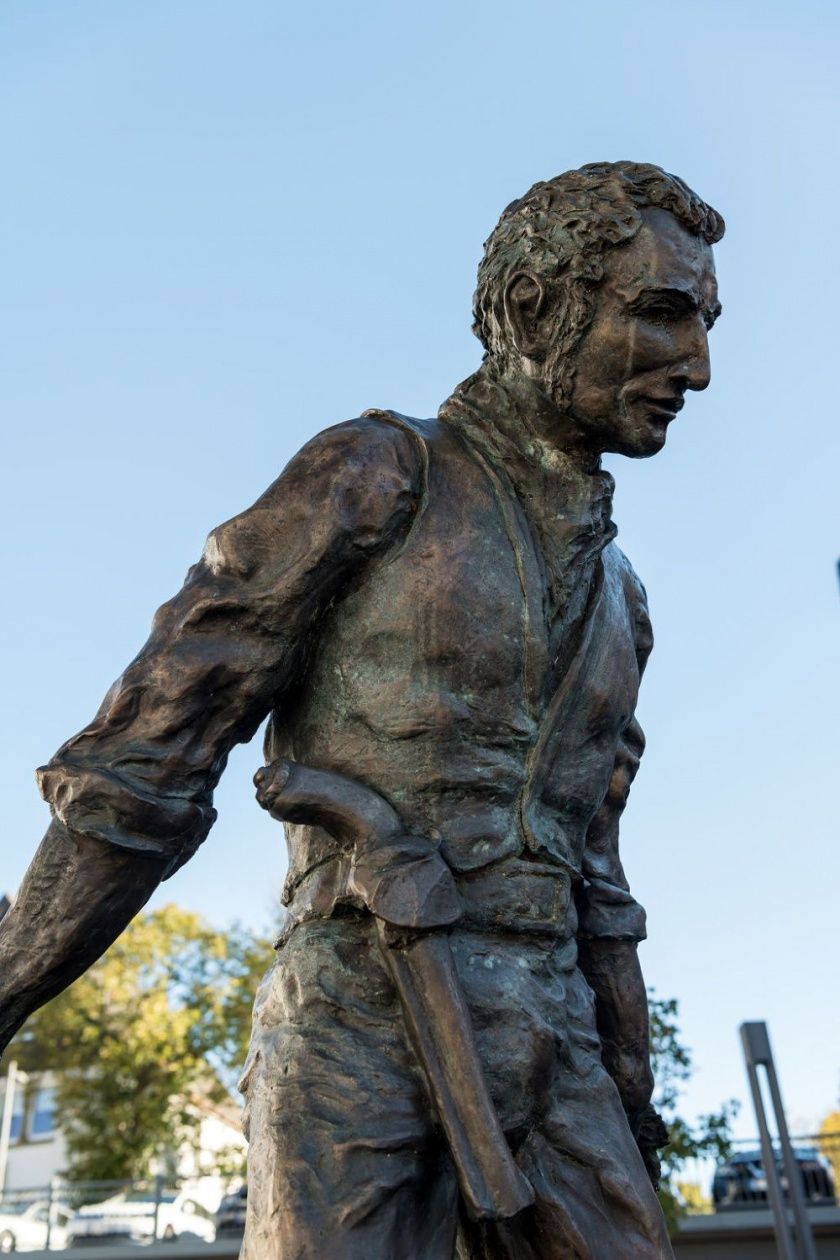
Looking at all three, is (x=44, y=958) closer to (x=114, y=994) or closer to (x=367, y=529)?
(x=367, y=529)

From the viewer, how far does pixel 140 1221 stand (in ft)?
80.1

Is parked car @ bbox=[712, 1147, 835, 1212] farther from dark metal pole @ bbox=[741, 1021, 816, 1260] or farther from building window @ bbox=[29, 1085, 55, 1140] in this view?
building window @ bbox=[29, 1085, 55, 1140]

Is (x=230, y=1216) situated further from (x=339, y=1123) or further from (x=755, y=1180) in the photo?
(x=339, y=1123)

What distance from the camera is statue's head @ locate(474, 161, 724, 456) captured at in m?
2.98

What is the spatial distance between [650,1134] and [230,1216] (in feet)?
69.8

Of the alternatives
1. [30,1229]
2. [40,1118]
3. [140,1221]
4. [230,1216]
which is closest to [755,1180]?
[230,1216]

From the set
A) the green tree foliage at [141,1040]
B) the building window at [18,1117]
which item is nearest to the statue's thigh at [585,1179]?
the green tree foliage at [141,1040]

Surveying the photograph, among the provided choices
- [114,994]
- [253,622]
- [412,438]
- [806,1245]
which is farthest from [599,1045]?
[114,994]

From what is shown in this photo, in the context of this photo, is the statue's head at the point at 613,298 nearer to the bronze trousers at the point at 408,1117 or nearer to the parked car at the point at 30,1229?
the bronze trousers at the point at 408,1117

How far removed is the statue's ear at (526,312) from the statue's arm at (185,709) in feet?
1.35

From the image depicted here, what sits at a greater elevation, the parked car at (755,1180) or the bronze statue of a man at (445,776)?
the parked car at (755,1180)

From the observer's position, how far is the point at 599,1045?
289 centimetres

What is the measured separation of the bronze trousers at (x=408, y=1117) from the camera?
2451 mm

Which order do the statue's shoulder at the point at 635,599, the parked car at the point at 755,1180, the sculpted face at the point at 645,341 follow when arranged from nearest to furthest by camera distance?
the sculpted face at the point at 645,341 < the statue's shoulder at the point at 635,599 < the parked car at the point at 755,1180
